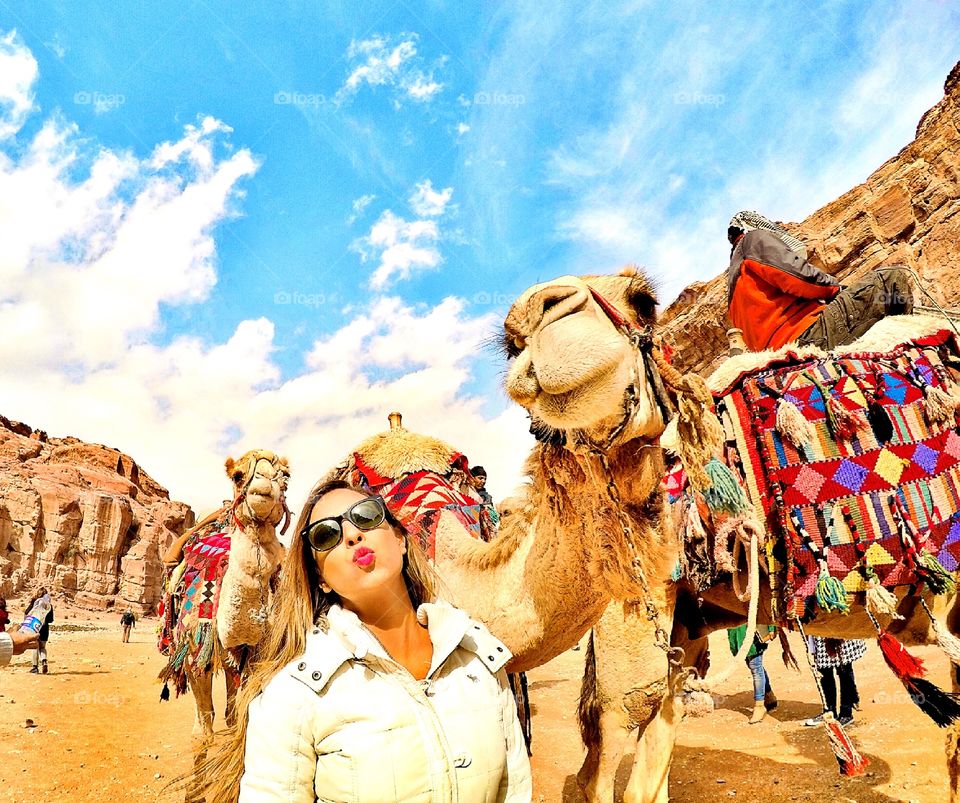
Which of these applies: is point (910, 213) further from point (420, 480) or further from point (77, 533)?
point (77, 533)

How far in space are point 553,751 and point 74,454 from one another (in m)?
65.2

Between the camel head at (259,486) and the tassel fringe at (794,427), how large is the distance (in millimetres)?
3329

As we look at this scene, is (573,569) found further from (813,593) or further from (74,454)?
(74,454)

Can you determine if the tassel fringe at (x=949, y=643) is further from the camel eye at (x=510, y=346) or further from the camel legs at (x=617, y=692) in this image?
the camel eye at (x=510, y=346)

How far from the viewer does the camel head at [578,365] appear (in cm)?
181

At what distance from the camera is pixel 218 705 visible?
1077 cm

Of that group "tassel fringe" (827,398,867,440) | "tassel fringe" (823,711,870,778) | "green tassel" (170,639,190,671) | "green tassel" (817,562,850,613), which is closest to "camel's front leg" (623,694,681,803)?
"tassel fringe" (823,711,870,778)

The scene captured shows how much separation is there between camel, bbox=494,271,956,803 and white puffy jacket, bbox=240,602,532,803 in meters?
0.72

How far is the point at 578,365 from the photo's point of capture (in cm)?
179

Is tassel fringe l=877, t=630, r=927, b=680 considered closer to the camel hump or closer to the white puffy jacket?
the white puffy jacket

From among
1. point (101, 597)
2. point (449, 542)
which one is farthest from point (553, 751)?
point (101, 597)

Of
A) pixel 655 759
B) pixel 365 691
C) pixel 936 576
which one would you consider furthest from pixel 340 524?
pixel 936 576

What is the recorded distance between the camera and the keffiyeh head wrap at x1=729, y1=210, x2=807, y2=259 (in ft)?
13.6

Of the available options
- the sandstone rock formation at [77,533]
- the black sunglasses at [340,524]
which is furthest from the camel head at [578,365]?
the sandstone rock formation at [77,533]
